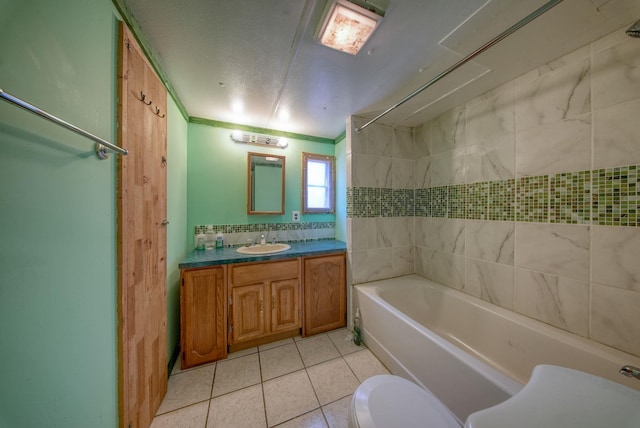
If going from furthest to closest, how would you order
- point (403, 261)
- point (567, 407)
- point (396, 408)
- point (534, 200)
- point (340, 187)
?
point (340, 187)
point (403, 261)
point (534, 200)
point (396, 408)
point (567, 407)

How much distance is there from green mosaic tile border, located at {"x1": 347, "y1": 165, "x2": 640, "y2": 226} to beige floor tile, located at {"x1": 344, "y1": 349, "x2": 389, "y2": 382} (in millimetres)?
1212

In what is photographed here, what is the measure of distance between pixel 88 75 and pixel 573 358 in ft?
8.38

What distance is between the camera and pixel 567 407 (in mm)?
536

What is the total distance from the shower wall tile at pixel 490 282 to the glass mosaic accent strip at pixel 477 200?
37cm

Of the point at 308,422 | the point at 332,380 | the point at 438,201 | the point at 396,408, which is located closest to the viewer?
the point at 396,408

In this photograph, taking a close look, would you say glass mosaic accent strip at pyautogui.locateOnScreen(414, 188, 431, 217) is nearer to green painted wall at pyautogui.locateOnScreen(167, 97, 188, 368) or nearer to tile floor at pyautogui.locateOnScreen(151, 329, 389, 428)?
tile floor at pyautogui.locateOnScreen(151, 329, 389, 428)

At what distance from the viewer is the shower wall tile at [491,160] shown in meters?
1.39

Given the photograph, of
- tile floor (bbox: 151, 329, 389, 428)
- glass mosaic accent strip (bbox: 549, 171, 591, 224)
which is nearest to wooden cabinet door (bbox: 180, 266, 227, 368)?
tile floor (bbox: 151, 329, 389, 428)

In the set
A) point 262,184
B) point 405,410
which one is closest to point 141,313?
point 405,410

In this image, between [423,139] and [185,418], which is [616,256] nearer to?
[423,139]

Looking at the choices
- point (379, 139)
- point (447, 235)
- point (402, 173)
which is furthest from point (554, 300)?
point (379, 139)

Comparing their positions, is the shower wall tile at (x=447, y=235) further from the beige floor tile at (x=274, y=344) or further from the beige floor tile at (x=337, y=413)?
the beige floor tile at (x=274, y=344)

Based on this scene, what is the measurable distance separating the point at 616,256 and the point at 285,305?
2096 millimetres

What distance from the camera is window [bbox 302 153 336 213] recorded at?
2361 mm
